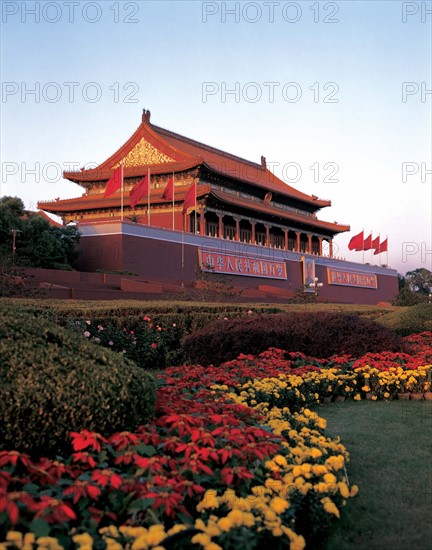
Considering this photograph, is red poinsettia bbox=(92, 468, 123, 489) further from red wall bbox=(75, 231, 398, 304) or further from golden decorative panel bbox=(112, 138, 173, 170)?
golden decorative panel bbox=(112, 138, 173, 170)

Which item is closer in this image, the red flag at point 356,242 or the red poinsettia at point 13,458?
the red poinsettia at point 13,458

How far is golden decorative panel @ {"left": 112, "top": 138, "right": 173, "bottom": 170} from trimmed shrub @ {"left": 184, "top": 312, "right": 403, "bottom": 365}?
20.6 meters

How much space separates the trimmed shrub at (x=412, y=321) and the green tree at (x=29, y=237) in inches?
451

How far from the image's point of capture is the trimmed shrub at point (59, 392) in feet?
8.89

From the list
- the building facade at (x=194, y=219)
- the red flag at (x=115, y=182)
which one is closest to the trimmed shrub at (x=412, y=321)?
the building facade at (x=194, y=219)

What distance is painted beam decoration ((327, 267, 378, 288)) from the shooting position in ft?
112

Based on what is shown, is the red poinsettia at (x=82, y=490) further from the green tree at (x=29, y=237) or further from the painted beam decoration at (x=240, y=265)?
the painted beam decoration at (x=240, y=265)

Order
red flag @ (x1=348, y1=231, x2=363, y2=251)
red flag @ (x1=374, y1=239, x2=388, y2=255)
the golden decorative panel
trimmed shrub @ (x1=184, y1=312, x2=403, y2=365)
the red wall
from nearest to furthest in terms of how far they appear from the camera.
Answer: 1. trimmed shrub @ (x1=184, y1=312, x2=403, y2=365)
2. the red wall
3. the golden decorative panel
4. red flag @ (x1=348, y1=231, x2=363, y2=251)
5. red flag @ (x1=374, y1=239, x2=388, y2=255)

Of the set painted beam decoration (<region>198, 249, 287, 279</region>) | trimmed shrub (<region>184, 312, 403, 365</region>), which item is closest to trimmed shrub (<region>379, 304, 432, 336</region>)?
trimmed shrub (<region>184, 312, 403, 365</region>)

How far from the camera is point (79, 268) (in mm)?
22094

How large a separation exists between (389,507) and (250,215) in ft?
91.0

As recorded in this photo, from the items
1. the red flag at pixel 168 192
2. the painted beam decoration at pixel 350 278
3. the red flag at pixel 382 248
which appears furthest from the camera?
the red flag at pixel 382 248

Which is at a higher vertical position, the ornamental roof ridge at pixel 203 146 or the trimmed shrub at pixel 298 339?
the ornamental roof ridge at pixel 203 146

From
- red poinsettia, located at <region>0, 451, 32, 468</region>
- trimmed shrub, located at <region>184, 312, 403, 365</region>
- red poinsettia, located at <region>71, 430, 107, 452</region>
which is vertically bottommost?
red poinsettia, located at <region>0, 451, 32, 468</region>
